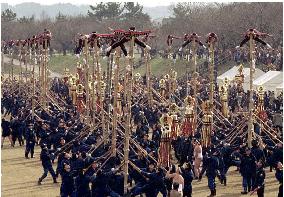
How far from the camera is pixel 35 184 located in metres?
20.3

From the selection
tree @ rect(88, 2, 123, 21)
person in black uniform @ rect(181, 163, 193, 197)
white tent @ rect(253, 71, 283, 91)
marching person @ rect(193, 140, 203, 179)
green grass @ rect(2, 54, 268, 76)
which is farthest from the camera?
tree @ rect(88, 2, 123, 21)

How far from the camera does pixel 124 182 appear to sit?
661 inches

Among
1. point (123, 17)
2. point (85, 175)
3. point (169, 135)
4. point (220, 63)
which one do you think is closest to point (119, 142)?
point (169, 135)

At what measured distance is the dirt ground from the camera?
18980 millimetres

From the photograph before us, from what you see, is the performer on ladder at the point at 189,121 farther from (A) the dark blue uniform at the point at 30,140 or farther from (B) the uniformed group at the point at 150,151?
(A) the dark blue uniform at the point at 30,140

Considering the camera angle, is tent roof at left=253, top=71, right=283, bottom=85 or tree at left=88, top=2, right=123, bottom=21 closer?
tent roof at left=253, top=71, right=283, bottom=85

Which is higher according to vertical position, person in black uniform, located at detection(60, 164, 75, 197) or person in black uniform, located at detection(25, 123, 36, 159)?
person in black uniform, located at detection(60, 164, 75, 197)

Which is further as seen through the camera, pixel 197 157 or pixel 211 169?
pixel 197 157

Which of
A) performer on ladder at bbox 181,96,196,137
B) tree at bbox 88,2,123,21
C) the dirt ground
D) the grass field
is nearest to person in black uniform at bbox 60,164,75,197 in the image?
the dirt ground

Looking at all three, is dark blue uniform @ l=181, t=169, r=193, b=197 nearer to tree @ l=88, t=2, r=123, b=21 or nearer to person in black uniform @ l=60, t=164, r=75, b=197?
person in black uniform @ l=60, t=164, r=75, b=197

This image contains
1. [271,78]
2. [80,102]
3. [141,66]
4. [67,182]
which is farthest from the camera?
[141,66]

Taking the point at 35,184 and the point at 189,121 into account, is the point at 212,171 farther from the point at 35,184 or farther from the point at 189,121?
the point at 189,121

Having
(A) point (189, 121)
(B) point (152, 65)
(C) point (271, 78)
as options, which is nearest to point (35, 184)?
(A) point (189, 121)

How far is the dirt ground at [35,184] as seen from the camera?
19.0m
